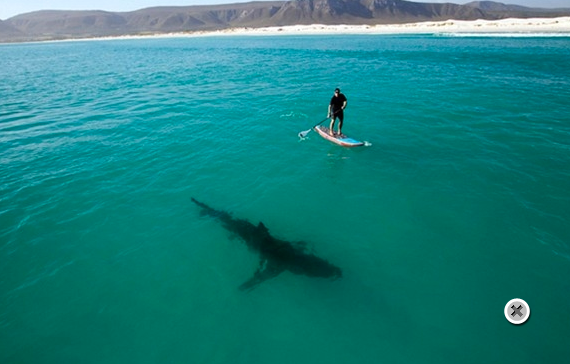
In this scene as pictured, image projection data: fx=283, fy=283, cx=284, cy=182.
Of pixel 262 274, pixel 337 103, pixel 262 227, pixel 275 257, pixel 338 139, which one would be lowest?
pixel 262 274

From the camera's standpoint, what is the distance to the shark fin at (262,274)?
9.32 m

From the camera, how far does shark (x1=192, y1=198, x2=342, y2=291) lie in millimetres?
9500

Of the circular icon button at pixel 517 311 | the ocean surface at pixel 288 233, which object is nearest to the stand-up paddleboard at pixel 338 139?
the ocean surface at pixel 288 233

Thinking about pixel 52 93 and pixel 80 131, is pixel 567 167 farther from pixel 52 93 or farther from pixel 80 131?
pixel 52 93

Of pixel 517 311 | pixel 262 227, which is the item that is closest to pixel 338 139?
pixel 262 227

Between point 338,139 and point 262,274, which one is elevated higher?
point 338,139

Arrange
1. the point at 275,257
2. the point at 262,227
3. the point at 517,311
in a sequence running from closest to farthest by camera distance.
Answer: the point at 517,311, the point at 275,257, the point at 262,227

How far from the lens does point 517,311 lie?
8.16 m

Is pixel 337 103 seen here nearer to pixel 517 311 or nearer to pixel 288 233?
pixel 288 233

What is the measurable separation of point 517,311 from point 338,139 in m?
12.6

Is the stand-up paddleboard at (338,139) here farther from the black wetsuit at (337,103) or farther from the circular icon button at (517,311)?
the circular icon button at (517,311)

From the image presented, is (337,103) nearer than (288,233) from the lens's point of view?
No

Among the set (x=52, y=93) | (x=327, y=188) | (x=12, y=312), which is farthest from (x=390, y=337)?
(x=52, y=93)

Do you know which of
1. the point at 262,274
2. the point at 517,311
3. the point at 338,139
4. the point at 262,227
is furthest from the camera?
the point at 338,139
